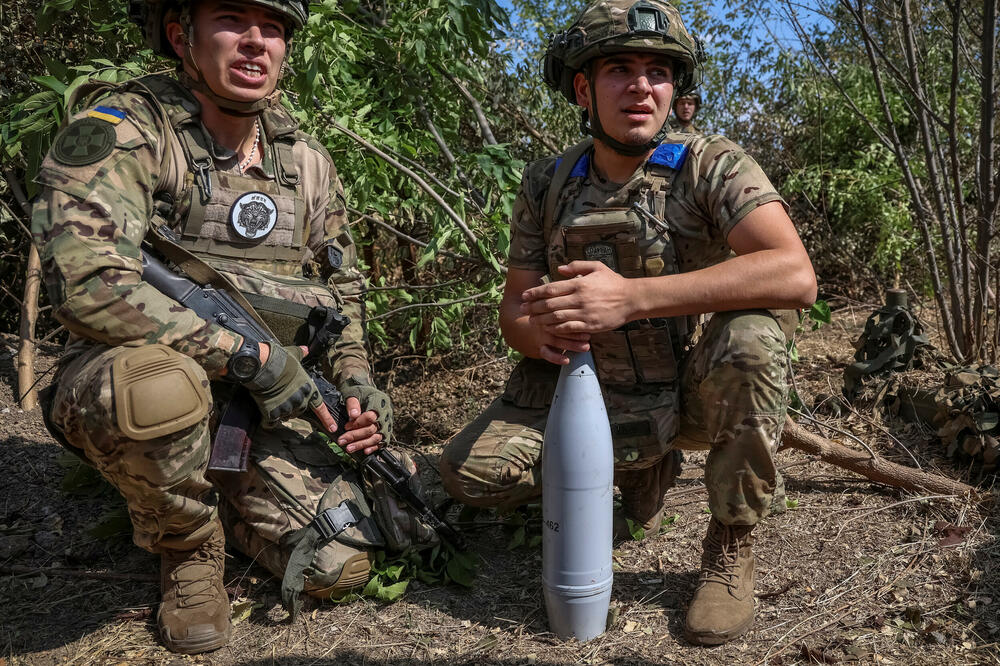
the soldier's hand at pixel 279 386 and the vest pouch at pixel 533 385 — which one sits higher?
the soldier's hand at pixel 279 386

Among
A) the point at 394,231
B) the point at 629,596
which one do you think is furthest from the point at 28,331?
the point at 629,596

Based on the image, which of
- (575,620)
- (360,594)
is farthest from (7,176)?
(575,620)

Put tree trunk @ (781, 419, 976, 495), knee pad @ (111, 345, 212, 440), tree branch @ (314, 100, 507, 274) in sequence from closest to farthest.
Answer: knee pad @ (111, 345, 212, 440) < tree trunk @ (781, 419, 976, 495) < tree branch @ (314, 100, 507, 274)

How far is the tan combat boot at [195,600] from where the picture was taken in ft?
9.21

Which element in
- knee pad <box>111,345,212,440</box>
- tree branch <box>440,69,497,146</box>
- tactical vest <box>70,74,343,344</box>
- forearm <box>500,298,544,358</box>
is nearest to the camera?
knee pad <box>111,345,212,440</box>

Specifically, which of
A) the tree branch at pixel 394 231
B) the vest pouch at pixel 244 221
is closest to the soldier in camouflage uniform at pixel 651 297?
the vest pouch at pixel 244 221

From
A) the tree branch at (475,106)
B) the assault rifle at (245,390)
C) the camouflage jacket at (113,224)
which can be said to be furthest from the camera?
the tree branch at (475,106)

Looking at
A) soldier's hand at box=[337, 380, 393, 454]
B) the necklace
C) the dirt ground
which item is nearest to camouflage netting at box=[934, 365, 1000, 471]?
the dirt ground

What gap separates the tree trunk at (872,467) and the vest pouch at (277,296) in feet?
6.88

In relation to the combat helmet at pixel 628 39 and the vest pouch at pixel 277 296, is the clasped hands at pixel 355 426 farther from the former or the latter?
the combat helmet at pixel 628 39

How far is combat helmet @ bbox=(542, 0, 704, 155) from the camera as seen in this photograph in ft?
9.49

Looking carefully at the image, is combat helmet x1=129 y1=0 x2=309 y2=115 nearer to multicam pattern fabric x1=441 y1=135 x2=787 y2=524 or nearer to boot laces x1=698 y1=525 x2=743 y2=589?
multicam pattern fabric x1=441 y1=135 x2=787 y2=524

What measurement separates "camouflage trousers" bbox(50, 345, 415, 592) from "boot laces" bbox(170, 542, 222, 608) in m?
0.06

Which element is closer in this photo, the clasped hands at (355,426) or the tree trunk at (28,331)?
the clasped hands at (355,426)
